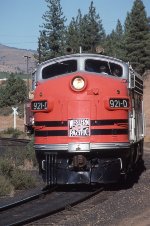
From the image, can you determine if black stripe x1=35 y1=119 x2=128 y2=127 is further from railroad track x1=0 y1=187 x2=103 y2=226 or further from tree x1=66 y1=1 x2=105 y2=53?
tree x1=66 y1=1 x2=105 y2=53

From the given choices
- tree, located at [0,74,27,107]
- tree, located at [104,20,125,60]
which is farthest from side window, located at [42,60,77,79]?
tree, located at [0,74,27,107]

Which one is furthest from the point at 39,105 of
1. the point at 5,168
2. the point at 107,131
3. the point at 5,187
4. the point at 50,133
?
the point at 5,168

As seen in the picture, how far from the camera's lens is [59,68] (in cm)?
1385

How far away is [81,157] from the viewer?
12883mm

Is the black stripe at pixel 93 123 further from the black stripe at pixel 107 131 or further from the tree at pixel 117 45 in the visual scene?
the tree at pixel 117 45

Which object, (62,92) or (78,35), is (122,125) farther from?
(78,35)

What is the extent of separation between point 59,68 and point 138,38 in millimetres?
62563

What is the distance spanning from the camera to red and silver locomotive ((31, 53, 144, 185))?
12836 millimetres

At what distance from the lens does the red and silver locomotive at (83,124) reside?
1284 centimetres

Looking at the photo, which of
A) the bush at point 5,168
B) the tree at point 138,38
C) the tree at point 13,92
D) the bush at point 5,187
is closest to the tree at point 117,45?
the tree at point 138,38

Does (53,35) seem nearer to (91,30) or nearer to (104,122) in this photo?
(91,30)

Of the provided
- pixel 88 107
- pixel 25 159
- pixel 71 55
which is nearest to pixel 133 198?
pixel 88 107

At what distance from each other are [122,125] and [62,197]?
2.23 m

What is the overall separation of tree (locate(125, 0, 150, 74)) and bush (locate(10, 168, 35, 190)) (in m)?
59.2
